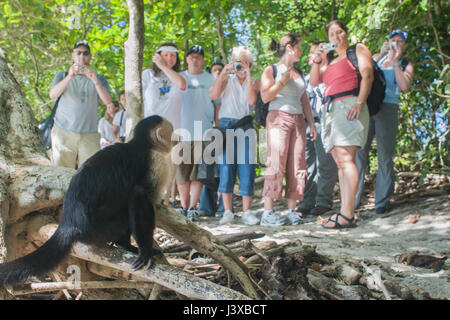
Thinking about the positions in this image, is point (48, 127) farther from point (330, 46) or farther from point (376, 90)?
point (376, 90)

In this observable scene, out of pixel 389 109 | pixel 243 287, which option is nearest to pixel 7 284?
pixel 243 287

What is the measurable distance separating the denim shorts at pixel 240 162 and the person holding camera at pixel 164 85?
27.2 inches

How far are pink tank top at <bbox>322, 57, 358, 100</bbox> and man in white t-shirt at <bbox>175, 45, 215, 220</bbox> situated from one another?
5.26ft

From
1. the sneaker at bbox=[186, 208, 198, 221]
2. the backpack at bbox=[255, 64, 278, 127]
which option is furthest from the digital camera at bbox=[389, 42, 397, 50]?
the sneaker at bbox=[186, 208, 198, 221]

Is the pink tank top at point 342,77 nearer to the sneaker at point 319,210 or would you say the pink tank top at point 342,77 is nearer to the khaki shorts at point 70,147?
the sneaker at point 319,210

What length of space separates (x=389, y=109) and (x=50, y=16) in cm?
646

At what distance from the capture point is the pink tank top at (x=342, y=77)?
4.50 m

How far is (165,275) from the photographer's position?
6.90ft

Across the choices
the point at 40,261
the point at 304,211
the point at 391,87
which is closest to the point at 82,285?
the point at 40,261

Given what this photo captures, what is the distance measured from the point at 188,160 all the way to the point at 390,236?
2.63 meters

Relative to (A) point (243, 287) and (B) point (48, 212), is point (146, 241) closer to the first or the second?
(A) point (243, 287)

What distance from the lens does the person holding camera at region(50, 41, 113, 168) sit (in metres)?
4.52

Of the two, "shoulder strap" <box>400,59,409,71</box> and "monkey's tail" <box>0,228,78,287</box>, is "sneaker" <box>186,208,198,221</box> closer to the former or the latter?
"monkey's tail" <box>0,228,78,287</box>

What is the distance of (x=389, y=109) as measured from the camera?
5.20 metres
